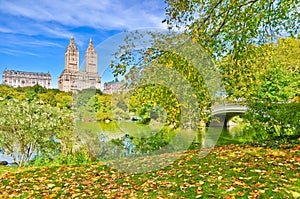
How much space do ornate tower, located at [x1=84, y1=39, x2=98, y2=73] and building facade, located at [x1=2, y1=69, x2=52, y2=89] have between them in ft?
107

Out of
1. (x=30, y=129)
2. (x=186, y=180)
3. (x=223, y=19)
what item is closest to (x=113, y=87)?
(x=186, y=180)

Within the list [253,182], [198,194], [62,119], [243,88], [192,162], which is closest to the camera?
[198,194]

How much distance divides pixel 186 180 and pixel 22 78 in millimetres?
40466

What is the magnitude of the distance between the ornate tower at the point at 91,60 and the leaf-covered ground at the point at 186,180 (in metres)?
1.61

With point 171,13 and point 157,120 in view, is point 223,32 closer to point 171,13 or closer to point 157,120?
point 171,13

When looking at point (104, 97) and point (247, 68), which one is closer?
point (104, 97)

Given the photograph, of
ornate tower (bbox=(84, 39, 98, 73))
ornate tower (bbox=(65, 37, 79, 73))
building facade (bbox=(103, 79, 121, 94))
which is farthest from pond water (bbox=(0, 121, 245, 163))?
ornate tower (bbox=(65, 37, 79, 73))

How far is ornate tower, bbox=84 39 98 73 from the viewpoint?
3316 millimetres

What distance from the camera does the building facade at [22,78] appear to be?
3638 centimetres

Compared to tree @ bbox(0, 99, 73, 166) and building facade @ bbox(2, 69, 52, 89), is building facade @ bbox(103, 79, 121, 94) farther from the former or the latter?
Answer: building facade @ bbox(2, 69, 52, 89)

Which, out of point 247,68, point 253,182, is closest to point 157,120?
point 253,182

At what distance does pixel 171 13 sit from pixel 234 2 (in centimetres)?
119

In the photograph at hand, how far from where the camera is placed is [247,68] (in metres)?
5.32

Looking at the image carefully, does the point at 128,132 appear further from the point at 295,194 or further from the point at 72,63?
the point at 72,63
